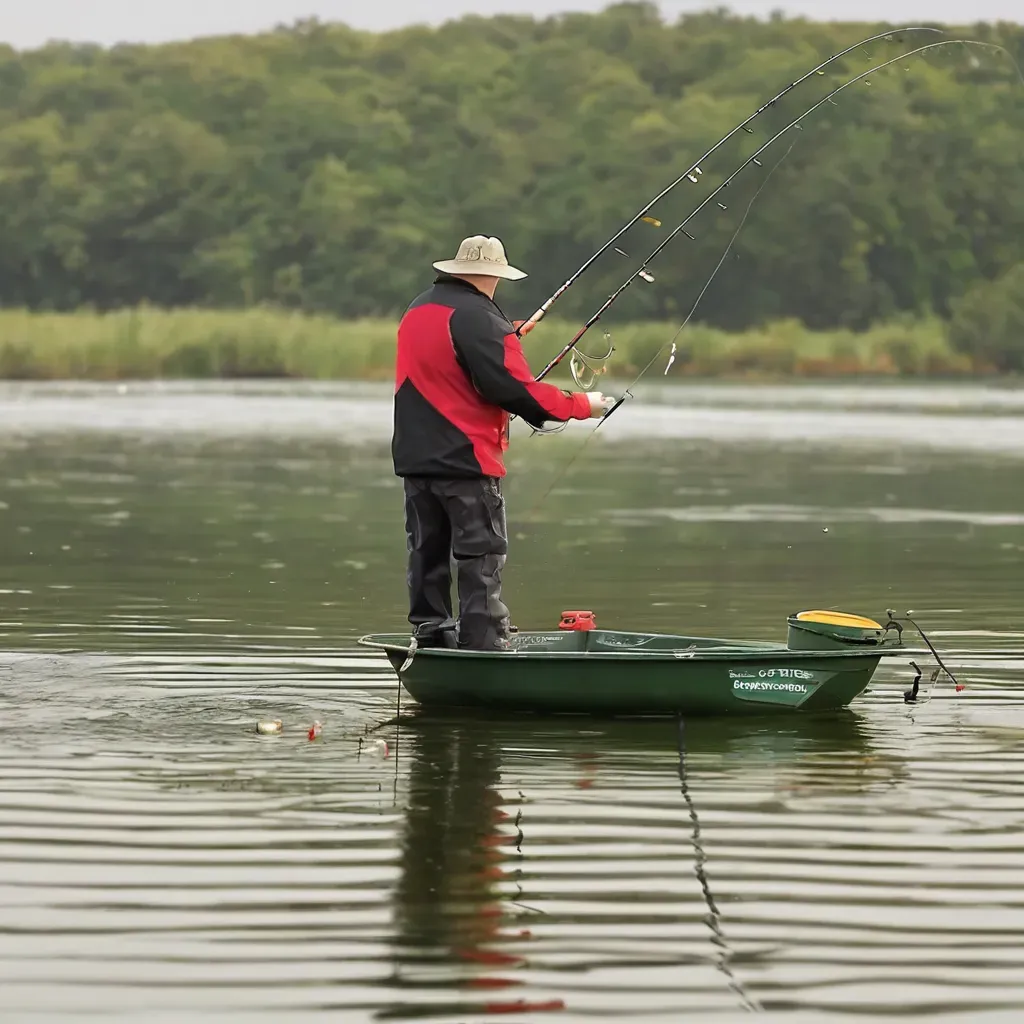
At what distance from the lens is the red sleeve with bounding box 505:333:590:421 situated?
867cm

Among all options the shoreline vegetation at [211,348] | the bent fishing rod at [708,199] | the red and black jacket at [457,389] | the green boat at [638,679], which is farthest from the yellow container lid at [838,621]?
the shoreline vegetation at [211,348]

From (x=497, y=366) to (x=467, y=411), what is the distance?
0.24 metres

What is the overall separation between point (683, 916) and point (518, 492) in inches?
691

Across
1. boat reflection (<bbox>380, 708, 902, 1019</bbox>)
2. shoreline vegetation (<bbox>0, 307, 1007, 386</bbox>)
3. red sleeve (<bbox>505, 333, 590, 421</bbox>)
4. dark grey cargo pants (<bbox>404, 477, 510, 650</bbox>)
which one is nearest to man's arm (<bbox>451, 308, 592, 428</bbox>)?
red sleeve (<bbox>505, 333, 590, 421</bbox>)

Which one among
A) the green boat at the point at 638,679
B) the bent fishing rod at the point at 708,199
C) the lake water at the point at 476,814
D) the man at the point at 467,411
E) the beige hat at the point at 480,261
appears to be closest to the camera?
the lake water at the point at 476,814

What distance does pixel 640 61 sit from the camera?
112938mm

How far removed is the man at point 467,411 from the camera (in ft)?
28.6

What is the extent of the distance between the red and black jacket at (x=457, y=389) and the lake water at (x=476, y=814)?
3.21 feet

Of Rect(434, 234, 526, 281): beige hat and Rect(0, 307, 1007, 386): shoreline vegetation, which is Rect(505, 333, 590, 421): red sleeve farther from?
Rect(0, 307, 1007, 386): shoreline vegetation

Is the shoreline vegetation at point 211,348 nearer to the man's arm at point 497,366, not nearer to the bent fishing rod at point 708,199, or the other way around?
the bent fishing rod at point 708,199

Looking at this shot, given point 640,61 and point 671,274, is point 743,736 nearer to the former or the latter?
point 671,274

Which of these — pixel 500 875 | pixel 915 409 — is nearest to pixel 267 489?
pixel 500 875

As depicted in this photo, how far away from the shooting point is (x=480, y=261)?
29.1 feet

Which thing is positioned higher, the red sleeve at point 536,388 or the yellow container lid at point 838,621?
the red sleeve at point 536,388
